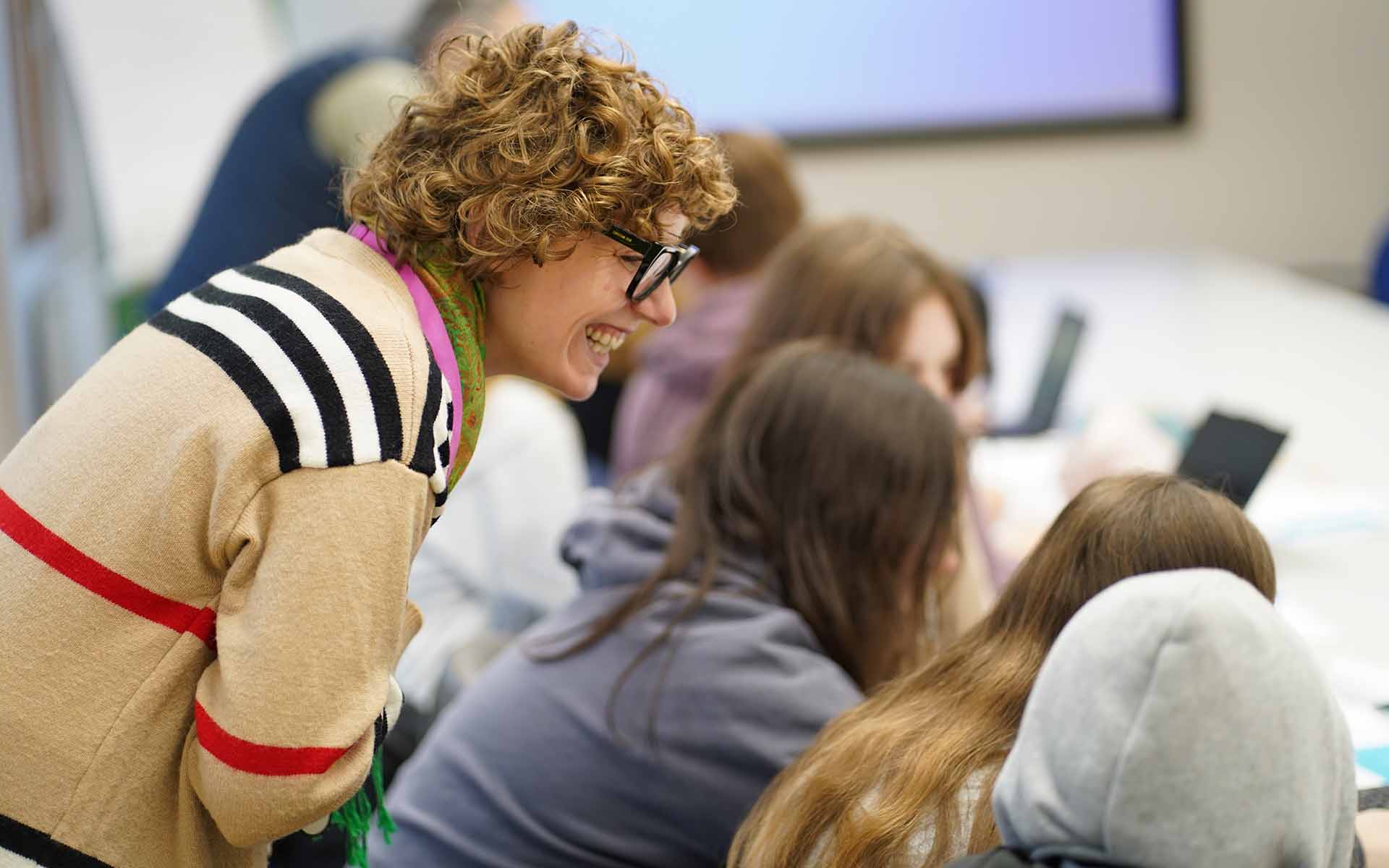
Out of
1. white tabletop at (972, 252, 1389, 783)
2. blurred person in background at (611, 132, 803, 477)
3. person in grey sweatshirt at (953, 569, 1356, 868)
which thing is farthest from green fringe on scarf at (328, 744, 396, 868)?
blurred person in background at (611, 132, 803, 477)

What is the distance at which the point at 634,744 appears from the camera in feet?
4.43

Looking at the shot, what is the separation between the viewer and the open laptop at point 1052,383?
2734mm

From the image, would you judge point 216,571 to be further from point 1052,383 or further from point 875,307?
point 1052,383

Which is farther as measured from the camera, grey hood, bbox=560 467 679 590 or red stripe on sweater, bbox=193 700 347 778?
grey hood, bbox=560 467 679 590

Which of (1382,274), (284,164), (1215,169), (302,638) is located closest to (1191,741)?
(302,638)

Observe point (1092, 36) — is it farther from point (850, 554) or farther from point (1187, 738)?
point (1187, 738)

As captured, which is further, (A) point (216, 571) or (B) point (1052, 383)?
(B) point (1052, 383)

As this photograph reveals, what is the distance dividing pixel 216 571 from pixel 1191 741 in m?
0.60

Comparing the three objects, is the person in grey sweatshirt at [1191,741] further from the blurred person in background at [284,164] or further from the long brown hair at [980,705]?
the blurred person in background at [284,164]

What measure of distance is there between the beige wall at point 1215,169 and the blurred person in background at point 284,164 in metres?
2.82

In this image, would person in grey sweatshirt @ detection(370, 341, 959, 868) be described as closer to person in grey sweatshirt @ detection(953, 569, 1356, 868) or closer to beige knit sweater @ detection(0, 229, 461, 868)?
beige knit sweater @ detection(0, 229, 461, 868)

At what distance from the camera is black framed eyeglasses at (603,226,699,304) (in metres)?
1.01

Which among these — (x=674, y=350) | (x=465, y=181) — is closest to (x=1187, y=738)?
(x=465, y=181)

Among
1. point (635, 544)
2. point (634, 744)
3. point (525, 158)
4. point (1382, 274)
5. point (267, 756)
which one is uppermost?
point (525, 158)
